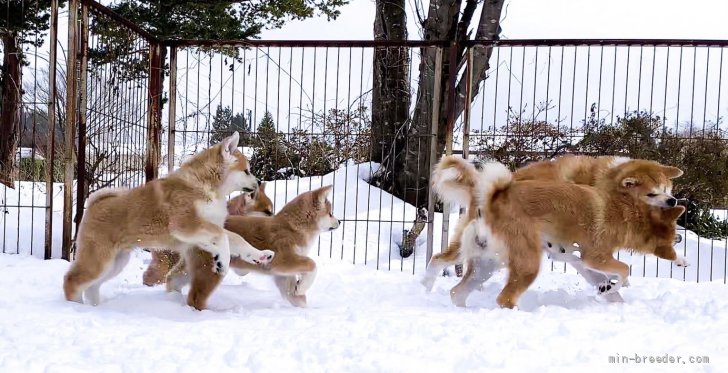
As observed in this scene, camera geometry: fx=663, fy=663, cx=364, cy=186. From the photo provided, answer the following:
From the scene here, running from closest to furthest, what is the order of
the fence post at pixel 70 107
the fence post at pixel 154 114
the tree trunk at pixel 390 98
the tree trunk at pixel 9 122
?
1. the fence post at pixel 70 107
2. the fence post at pixel 154 114
3. the tree trunk at pixel 390 98
4. the tree trunk at pixel 9 122

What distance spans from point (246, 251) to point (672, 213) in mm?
3428

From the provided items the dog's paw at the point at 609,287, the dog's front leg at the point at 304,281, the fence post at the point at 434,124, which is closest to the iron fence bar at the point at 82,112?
→ the dog's front leg at the point at 304,281

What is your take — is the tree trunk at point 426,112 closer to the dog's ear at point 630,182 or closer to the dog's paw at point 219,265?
the dog's ear at point 630,182

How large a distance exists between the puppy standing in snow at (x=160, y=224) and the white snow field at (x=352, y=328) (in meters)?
0.30

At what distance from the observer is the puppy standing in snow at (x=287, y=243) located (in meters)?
5.13

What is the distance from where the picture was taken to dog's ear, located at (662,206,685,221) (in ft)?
17.6

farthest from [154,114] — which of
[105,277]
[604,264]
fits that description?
[604,264]

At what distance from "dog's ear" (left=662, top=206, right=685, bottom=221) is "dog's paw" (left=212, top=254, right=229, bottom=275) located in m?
3.54

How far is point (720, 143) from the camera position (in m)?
8.14

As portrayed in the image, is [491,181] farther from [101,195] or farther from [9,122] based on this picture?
[9,122]

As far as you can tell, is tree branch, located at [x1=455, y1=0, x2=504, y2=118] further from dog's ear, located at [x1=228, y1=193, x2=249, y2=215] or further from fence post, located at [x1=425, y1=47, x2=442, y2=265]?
dog's ear, located at [x1=228, y1=193, x2=249, y2=215]

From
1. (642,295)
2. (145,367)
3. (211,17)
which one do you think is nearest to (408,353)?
(145,367)

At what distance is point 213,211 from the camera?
4938 millimetres

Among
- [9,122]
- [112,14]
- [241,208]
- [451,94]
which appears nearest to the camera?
[112,14]
